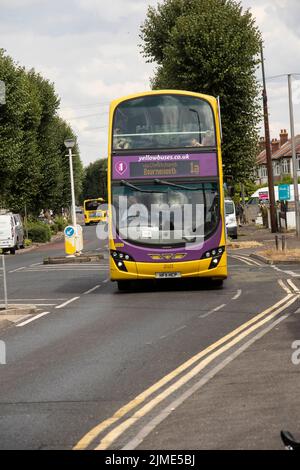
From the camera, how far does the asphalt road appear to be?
795cm

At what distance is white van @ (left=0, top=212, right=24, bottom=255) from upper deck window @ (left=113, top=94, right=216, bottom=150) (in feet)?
81.7

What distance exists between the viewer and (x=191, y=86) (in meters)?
48.3

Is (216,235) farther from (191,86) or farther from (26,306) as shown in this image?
(191,86)

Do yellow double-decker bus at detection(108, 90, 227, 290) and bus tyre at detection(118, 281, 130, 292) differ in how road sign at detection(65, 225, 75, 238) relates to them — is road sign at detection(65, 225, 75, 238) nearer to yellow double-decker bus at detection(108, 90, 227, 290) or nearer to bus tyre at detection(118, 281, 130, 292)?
Answer: bus tyre at detection(118, 281, 130, 292)

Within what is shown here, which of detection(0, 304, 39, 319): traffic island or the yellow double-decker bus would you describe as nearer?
detection(0, 304, 39, 319): traffic island

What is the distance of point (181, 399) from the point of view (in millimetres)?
8992

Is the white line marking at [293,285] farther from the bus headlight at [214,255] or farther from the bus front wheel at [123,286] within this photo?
the bus front wheel at [123,286]

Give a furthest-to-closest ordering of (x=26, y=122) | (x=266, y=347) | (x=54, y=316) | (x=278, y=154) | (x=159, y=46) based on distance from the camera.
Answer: (x=278, y=154), (x=26, y=122), (x=159, y=46), (x=54, y=316), (x=266, y=347)

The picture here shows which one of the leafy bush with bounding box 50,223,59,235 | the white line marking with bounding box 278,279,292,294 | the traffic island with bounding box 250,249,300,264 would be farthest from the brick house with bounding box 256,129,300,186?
the white line marking with bounding box 278,279,292,294

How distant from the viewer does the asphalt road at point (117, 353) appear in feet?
26.1

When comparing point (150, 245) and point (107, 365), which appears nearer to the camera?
point (107, 365)

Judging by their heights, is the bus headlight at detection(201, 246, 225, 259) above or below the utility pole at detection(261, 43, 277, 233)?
below

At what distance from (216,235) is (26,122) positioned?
43.0 meters

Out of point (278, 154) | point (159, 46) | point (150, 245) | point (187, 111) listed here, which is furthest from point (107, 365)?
point (278, 154)
